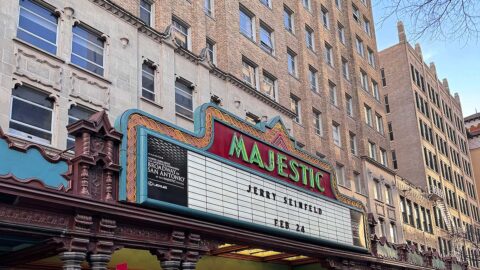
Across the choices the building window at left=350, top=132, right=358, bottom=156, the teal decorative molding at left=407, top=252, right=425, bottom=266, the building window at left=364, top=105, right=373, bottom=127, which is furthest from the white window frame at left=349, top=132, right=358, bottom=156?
the teal decorative molding at left=407, top=252, right=425, bottom=266

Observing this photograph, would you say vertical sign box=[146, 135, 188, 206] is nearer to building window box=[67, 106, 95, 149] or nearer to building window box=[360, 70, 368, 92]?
building window box=[67, 106, 95, 149]

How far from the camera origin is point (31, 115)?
16.6m

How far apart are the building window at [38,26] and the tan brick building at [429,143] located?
137ft

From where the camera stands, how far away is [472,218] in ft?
214

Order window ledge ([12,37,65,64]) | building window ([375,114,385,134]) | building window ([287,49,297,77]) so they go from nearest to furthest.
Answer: window ledge ([12,37,65,64])
building window ([287,49,297,77])
building window ([375,114,385,134])

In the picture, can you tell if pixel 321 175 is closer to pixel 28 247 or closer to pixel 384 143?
pixel 28 247

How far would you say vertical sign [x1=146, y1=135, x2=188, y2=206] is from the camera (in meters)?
12.6

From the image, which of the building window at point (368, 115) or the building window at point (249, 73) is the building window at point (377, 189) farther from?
the building window at point (249, 73)

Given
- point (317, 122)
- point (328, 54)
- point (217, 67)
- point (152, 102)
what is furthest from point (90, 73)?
point (328, 54)

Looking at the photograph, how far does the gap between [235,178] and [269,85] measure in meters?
14.9

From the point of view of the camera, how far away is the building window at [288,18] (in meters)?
34.4

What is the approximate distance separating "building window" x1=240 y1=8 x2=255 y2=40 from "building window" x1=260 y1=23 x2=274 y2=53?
2.90ft

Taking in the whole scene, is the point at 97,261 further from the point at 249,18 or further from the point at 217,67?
the point at 249,18

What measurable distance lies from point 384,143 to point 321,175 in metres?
25.1
